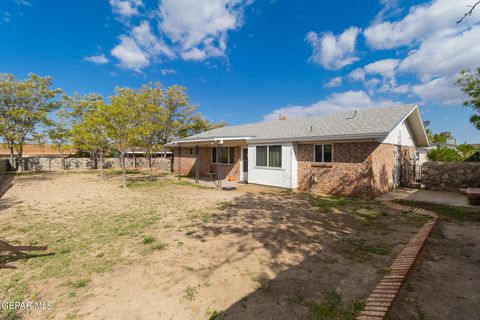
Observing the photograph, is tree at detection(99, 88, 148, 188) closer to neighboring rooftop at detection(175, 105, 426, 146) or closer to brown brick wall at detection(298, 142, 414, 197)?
neighboring rooftop at detection(175, 105, 426, 146)

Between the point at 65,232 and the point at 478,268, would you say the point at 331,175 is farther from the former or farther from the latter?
the point at 65,232

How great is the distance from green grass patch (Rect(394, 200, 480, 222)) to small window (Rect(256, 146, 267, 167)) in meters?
7.61

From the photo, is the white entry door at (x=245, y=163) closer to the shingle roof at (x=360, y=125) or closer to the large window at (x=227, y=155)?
the large window at (x=227, y=155)

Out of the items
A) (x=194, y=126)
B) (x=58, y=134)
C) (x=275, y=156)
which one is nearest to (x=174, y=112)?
(x=194, y=126)

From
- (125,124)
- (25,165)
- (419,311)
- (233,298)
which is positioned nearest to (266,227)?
(233,298)

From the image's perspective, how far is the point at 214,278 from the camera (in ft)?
12.8

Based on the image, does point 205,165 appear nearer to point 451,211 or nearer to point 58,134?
point 451,211

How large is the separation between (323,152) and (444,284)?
9.00 meters

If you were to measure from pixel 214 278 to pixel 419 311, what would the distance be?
2939 millimetres

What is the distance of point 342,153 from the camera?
1138 centimetres

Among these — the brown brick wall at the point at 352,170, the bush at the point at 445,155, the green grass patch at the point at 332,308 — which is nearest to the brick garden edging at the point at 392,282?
the green grass patch at the point at 332,308

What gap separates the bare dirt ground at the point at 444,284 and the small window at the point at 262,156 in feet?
32.3

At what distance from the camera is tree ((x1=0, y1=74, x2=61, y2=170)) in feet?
68.0

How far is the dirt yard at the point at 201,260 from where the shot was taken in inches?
125
